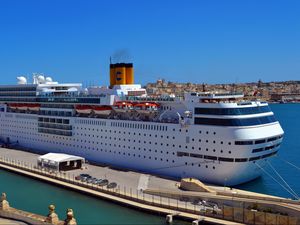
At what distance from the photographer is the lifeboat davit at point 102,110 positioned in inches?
1243

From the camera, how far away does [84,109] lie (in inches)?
1324

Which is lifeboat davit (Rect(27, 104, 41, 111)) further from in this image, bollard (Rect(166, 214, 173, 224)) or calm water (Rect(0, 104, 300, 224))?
bollard (Rect(166, 214, 173, 224))

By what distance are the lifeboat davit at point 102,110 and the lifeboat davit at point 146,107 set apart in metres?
3.05

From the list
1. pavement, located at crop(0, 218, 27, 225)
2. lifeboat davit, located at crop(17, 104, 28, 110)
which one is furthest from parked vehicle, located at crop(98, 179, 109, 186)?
lifeboat davit, located at crop(17, 104, 28, 110)

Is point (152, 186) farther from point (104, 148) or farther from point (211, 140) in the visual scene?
point (104, 148)

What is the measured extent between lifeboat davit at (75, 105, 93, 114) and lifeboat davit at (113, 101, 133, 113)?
113 inches

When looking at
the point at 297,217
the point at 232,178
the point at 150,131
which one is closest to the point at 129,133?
the point at 150,131

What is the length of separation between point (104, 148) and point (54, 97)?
28.7ft

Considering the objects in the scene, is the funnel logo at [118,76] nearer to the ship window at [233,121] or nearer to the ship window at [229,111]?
the ship window at [229,111]

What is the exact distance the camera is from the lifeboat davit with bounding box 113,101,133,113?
30172 mm

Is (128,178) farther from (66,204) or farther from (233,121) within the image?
(233,121)

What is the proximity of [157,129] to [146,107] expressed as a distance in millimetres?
2510

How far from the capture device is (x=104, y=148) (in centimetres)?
3120

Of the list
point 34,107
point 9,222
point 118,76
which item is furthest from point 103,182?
point 34,107
